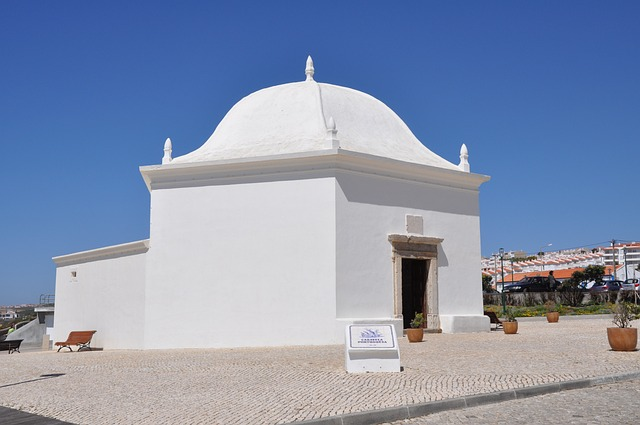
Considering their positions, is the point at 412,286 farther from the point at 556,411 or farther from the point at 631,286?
the point at 631,286

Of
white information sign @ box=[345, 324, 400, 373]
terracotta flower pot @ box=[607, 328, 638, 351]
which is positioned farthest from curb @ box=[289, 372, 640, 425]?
terracotta flower pot @ box=[607, 328, 638, 351]

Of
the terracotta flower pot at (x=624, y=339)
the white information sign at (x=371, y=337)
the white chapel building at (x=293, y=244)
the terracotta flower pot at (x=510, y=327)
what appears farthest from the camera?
the terracotta flower pot at (x=510, y=327)

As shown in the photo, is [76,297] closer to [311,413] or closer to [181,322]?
[181,322]

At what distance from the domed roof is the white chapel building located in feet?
0.22

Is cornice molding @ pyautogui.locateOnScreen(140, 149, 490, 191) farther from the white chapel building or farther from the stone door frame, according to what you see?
the stone door frame

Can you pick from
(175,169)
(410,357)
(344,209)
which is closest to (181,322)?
(175,169)

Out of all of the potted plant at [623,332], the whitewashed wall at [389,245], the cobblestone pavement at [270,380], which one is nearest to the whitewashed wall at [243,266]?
the whitewashed wall at [389,245]

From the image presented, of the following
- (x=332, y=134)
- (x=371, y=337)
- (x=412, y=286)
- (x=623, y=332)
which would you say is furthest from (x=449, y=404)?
(x=412, y=286)

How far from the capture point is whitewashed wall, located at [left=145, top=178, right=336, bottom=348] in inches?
667

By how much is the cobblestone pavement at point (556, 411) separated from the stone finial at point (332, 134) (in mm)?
10294

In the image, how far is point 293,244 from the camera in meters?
17.2

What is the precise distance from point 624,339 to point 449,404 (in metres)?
6.84

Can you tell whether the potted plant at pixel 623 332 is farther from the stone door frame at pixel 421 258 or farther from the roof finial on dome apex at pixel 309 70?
the roof finial on dome apex at pixel 309 70

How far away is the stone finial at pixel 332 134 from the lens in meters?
17.5
